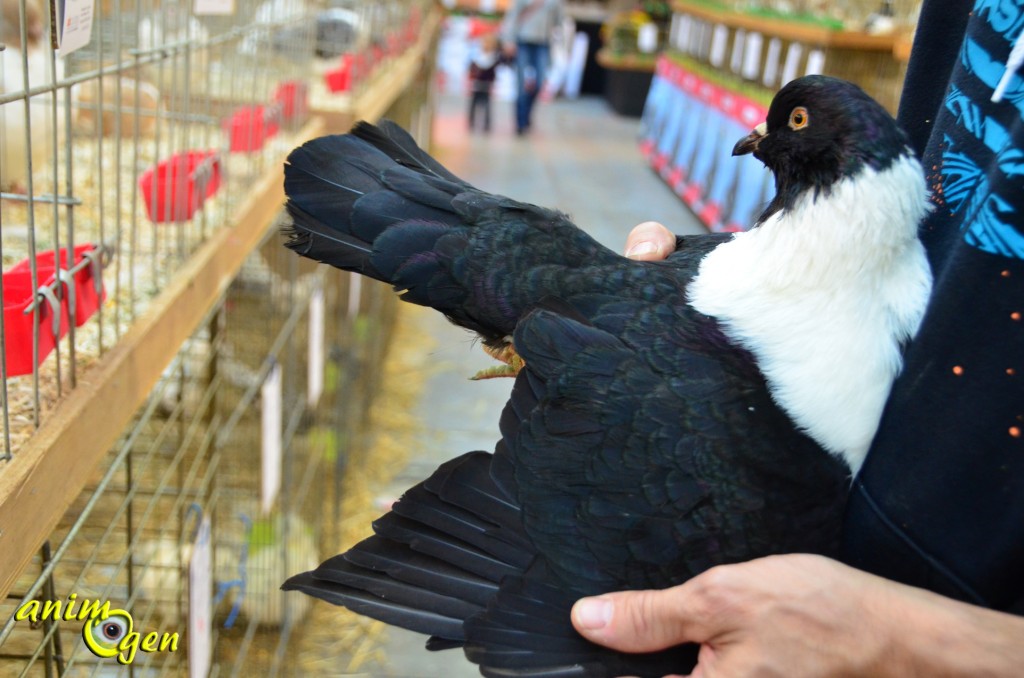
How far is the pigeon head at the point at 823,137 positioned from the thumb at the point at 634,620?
1.42ft

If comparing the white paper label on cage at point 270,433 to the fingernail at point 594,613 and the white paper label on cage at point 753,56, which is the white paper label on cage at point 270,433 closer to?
the fingernail at point 594,613

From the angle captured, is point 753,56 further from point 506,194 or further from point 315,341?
point 315,341

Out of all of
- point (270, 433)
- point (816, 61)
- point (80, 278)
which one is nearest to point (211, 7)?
point (80, 278)

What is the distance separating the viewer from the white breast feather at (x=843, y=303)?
883 millimetres

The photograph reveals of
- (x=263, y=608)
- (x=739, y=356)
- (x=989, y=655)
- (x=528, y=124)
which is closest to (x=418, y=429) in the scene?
(x=263, y=608)

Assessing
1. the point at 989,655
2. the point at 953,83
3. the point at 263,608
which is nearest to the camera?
the point at 989,655

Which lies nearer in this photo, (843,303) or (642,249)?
(843,303)

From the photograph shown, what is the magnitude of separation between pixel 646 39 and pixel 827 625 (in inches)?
466

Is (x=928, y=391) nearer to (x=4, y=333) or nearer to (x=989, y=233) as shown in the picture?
(x=989, y=233)

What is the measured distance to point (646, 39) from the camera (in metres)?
11.8

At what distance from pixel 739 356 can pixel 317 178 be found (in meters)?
0.55

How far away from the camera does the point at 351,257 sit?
1109 mm

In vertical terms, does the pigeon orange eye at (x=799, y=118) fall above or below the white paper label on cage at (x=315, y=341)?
above

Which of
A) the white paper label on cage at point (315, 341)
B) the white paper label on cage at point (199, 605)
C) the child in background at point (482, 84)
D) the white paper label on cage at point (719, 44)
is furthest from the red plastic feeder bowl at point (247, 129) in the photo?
the child in background at point (482, 84)
